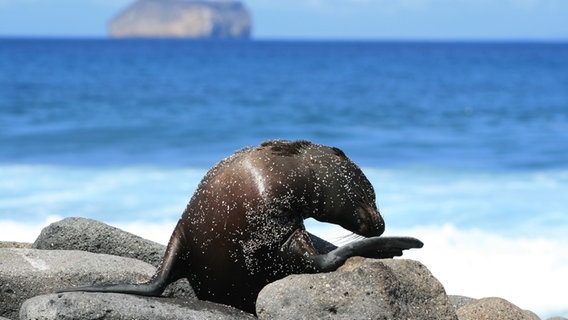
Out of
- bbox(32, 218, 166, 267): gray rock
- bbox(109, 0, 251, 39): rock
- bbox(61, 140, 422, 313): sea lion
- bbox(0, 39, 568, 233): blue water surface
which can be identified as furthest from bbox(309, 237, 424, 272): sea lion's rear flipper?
bbox(109, 0, 251, 39): rock

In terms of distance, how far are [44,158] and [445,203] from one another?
7435 millimetres

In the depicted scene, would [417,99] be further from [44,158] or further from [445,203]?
[445,203]

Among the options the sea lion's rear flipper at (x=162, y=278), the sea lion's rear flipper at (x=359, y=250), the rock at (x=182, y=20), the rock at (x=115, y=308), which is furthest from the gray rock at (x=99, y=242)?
the rock at (x=182, y=20)

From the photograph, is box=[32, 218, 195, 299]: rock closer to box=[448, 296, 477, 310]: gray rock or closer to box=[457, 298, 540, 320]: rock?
box=[448, 296, 477, 310]: gray rock

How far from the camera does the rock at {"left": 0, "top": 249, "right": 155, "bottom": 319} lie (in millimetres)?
5105

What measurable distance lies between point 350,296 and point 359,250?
293mm

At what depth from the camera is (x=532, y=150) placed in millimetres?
18344

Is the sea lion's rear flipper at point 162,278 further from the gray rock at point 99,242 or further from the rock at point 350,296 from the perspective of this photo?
the gray rock at point 99,242

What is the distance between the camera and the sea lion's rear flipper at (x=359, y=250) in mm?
4652

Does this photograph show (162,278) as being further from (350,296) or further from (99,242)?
(99,242)

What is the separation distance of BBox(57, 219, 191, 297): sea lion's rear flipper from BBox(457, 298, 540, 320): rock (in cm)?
140

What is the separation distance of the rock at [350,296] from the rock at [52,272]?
1064mm

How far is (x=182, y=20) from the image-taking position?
183 metres

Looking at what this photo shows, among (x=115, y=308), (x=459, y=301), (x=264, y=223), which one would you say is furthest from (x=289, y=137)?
(x=115, y=308)
